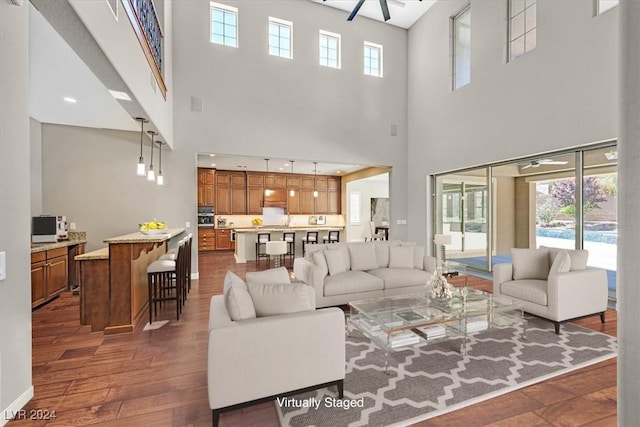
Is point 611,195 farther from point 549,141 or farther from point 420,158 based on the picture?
point 420,158

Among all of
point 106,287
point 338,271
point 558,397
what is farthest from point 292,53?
point 558,397

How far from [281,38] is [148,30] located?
11.8ft

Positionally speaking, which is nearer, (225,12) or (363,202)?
(225,12)

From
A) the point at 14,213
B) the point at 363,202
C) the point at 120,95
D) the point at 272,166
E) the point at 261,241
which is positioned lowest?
the point at 261,241

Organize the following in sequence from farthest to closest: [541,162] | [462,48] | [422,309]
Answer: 1. [462,48]
2. [541,162]
3. [422,309]

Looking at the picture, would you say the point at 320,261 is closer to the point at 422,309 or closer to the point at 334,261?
the point at 334,261

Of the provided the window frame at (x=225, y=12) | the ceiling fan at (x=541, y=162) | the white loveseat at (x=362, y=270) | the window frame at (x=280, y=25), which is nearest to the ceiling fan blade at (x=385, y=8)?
the window frame at (x=280, y=25)

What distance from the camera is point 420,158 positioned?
7.36 meters

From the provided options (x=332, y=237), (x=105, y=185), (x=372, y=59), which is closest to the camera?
(x=105, y=185)

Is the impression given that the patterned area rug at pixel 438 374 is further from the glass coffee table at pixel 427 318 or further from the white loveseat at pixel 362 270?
the white loveseat at pixel 362 270

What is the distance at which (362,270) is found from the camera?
14.3 ft

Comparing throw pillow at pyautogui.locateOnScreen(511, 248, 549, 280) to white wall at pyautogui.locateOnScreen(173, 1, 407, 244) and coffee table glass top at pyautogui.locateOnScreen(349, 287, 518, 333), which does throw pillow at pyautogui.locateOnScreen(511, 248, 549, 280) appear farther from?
white wall at pyautogui.locateOnScreen(173, 1, 407, 244)

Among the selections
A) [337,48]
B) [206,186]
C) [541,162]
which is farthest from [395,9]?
[206,186]

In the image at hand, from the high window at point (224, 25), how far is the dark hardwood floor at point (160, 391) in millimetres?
5825
